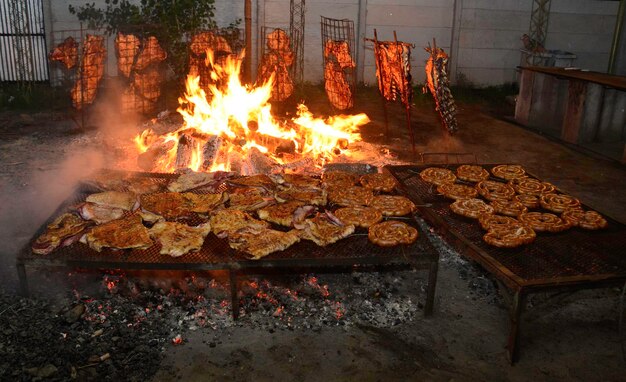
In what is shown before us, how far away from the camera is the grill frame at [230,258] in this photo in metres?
5.13

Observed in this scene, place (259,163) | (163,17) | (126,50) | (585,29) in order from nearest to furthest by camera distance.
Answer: (259,163)
(126,50)
(163,17)
(585,29)

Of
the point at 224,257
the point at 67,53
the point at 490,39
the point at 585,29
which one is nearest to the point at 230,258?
the point at 224,257

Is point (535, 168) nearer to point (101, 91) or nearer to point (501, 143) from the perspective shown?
point (501, 143)

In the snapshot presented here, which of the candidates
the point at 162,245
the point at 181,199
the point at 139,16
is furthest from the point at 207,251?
the point at 139,16

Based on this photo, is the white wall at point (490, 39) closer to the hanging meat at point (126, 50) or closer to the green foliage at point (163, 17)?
the green foliage at point (163, 17)

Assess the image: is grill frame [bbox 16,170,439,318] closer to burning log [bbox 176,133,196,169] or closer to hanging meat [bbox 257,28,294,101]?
burning log [bbox 176,133,196,169]

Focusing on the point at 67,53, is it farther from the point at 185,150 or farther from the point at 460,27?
the point at 460,27

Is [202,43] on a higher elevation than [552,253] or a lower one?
higher

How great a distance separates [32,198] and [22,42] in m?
9.75

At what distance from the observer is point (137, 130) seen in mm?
12164

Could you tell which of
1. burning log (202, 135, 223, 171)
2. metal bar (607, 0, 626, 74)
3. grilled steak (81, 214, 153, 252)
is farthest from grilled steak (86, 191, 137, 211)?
metal bar (607, 0, 626, 74)

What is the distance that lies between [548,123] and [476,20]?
5.82 metres

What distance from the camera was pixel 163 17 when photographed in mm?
14969

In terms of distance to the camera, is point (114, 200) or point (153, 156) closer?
point (114, 200)
